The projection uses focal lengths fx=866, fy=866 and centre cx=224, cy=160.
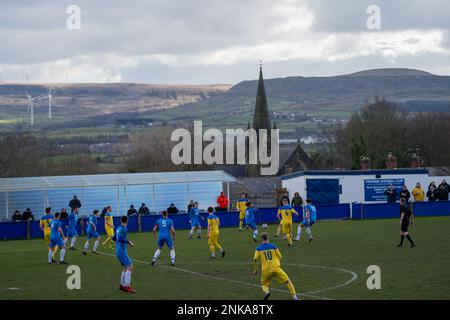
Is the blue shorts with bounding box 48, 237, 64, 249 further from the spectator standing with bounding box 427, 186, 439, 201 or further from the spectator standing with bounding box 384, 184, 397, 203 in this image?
the spectator standing with bounding box 427, 186, 439, 201

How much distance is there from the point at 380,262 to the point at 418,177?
96.5 ft

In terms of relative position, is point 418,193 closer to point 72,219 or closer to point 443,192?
point 443,192

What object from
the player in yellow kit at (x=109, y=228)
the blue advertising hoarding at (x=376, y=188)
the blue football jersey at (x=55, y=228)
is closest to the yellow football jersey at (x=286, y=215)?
the player in yellow kit at (x=109, y=228)

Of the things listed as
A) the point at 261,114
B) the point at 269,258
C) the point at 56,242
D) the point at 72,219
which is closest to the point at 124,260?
the point at 269,258

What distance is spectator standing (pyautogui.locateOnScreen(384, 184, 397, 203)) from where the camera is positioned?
5122 cm

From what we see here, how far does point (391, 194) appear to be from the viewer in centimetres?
5128

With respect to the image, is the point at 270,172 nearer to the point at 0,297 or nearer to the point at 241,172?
the point at 241,172

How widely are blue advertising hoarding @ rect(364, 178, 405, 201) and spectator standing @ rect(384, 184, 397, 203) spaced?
2.36 metres

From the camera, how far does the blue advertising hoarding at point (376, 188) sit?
5541 cm

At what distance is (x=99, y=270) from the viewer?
1109 inches

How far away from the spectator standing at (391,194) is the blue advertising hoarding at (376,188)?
7.76ft

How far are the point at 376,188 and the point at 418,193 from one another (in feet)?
14.1

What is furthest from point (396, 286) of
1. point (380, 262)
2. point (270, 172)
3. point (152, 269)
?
point (270, 172)

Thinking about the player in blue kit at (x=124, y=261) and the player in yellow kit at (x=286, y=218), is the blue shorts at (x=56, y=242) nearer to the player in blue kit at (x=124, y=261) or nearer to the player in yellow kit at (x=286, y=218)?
the player in blue kit at (x=124, y=261)
